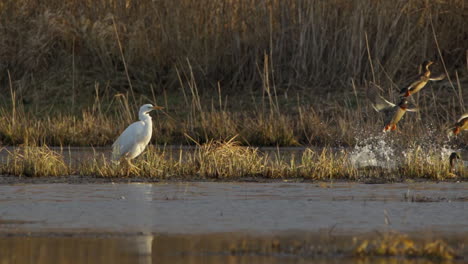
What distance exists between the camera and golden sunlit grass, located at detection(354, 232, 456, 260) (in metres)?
5.96

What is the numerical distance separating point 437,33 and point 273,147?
201 inches

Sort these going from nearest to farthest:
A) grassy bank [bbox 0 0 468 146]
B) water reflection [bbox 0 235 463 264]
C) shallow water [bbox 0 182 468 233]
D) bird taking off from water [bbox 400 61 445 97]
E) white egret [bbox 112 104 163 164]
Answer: water reflection [bbox 0 235 463 264] → shallow water [bbox 0 182 468 233] → bird taking off from water [bbox 400 61 445 97] → white egret [bbox 112 104 163 164] → grassy bank [bbox 0 0 468 146]

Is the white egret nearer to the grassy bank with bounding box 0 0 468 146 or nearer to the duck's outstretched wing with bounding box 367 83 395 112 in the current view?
the duck's outstretched wing with bounding box 367 83 395 112

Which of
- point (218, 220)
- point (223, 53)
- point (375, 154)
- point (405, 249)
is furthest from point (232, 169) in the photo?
point (223, 53)

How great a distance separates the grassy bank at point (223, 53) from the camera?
17031mm

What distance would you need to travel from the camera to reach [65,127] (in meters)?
14.5

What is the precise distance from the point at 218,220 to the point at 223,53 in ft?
34.7

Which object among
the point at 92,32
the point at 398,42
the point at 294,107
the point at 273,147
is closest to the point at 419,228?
the point at 273,147

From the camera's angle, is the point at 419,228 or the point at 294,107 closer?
the point at 419,228

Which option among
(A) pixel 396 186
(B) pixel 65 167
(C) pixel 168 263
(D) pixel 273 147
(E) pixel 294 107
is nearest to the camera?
(C) pixel 168 263

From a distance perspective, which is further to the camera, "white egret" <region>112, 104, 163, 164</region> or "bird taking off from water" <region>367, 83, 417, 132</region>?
"white egret" <region>112, 104, 163, 164</region>

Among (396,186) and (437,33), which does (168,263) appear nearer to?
(396,186)

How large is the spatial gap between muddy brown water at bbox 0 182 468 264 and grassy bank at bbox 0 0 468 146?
6660 mm

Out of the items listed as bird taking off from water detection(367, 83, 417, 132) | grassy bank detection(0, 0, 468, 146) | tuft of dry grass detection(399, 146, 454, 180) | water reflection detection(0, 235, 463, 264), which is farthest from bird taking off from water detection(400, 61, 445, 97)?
grassy bank detection(0, 0, 468, 146)
